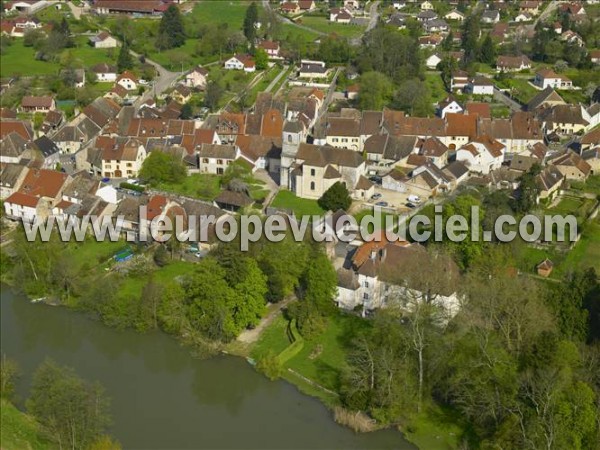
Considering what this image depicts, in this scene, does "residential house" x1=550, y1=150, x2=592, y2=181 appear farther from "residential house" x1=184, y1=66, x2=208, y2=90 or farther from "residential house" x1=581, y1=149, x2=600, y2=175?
"residential house" x1=184, y1=66, x2=208, y2=90

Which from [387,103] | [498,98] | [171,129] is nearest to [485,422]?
[171,129]

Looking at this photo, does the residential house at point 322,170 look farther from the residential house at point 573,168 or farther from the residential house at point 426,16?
the residential house at point 426,16

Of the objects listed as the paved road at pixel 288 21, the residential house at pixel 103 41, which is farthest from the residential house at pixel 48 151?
the paved road at pixel 288 21

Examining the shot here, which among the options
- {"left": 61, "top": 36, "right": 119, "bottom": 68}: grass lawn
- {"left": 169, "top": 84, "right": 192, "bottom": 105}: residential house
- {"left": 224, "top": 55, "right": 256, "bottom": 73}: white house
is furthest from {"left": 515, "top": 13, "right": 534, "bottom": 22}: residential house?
{"left": 61, "top": 36, "right": 119, "bottom": 68}: grass lawn

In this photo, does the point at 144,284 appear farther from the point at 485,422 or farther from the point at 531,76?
the point at 531,76

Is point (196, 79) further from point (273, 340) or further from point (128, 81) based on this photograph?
point (273, 340)
